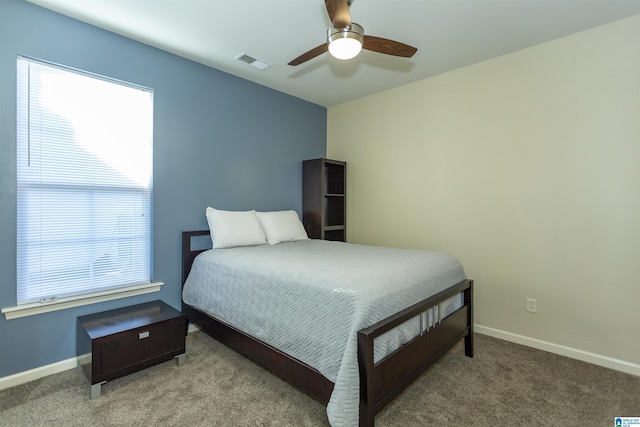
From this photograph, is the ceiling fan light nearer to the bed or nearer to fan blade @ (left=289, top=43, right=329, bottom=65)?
fan blade @ (left=289, top=43, right=329, bottom=65)

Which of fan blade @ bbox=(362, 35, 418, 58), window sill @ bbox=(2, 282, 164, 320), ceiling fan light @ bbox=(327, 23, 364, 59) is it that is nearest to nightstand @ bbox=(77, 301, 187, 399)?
window sill @ bbox=(2, 282, 164, 320)

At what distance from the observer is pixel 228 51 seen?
2742 mm

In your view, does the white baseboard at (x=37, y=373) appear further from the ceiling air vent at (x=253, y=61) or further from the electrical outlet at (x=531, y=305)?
the electrical outlet at (x=531, y=305)

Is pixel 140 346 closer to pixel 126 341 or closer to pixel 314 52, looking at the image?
pixel 126 341

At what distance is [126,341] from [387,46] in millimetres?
2520

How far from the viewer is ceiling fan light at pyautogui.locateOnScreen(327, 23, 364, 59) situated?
1702 millimetres

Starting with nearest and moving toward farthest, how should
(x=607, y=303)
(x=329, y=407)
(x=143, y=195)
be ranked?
(x=329, y=407)
(x=607, y=303)
(x=143, y=195)

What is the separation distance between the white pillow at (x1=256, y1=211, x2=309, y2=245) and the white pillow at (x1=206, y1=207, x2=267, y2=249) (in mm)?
127

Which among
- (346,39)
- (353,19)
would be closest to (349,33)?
(346,39)

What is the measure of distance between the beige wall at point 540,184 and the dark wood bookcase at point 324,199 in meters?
0.73

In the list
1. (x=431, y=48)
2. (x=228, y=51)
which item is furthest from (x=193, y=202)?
(x=431, y=48)

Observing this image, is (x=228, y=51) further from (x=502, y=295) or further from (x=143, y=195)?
(x=502, y=295)

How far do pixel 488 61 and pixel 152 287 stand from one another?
3.63 m

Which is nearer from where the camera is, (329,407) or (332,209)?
(329,407)
